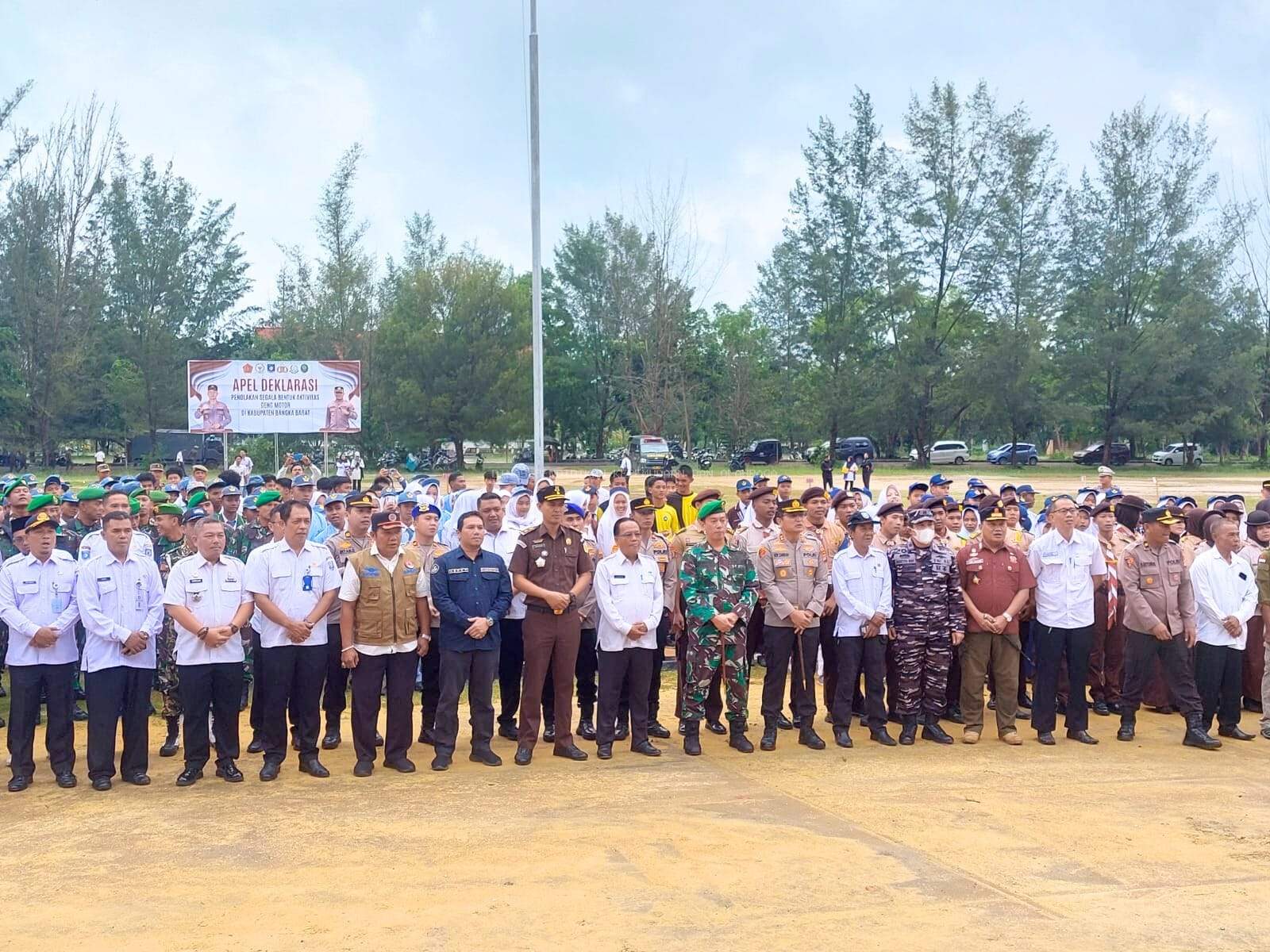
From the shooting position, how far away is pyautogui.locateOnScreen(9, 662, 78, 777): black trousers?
6.73 metres

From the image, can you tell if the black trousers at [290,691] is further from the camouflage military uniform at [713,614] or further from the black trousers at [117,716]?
the camouflage military uniform at [713,614]

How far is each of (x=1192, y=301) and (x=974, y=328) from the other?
402 inches

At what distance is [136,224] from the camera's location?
57062 millimetres

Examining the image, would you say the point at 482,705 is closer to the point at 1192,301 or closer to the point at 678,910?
the point at 678,910

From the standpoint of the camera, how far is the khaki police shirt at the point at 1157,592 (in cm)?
816

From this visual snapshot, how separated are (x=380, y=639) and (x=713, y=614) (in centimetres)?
228

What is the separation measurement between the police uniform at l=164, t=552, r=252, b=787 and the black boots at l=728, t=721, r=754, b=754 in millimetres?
3359

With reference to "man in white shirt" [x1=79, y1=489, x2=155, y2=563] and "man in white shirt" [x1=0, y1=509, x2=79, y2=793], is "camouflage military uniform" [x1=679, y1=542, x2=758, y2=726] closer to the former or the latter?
"man in white shirt" [x1=79, y1=489, x2=155, y2=563]

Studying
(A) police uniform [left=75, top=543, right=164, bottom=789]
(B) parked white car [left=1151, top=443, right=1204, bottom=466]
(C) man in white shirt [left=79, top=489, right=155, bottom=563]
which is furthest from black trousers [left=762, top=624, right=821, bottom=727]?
(B) parked white car [left=1151, top=443, right=1204, bottom=466]

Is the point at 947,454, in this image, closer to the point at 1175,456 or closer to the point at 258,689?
the point at 1175,456

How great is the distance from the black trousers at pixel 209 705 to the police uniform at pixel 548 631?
74.4 inches

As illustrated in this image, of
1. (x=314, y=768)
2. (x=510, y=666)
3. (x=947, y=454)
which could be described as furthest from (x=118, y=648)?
(x=947, y=454)

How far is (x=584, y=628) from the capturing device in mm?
7961

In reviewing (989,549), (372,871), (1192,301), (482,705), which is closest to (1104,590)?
(989,549)
